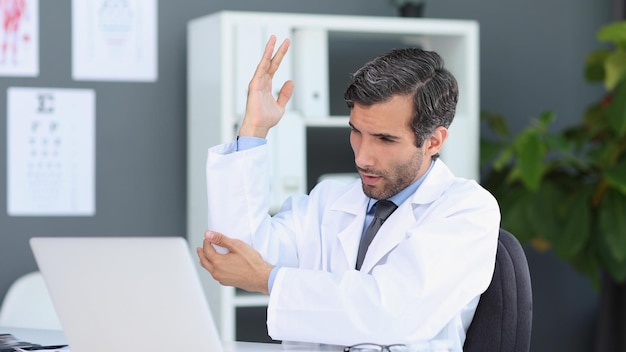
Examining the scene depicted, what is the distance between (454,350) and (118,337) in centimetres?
64

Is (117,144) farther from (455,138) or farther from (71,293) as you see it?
(71,293)

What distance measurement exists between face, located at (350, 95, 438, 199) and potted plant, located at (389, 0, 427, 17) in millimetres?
1800

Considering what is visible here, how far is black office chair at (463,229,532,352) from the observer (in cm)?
204

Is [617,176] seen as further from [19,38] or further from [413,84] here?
[19,38]

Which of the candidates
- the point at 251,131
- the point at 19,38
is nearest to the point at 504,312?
the point at 251,131

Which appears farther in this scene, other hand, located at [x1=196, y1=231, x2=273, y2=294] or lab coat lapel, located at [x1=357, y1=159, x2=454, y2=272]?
lab coat lapel, located at [x1=357, y1=159, x2=454, y2=272]

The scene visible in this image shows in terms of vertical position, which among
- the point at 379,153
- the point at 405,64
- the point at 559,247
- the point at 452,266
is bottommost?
the point at 559,247

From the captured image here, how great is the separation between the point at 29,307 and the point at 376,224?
153cm

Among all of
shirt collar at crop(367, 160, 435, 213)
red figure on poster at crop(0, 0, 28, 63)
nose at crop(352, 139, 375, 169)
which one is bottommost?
shirt collar at crop(367, 160, 435, 213)

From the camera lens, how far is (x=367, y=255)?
85.6 inches

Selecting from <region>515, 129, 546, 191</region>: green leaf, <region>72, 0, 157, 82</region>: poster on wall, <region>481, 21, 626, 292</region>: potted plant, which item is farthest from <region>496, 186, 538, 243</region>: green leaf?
<region>72, 0, 157, 82</region>: poster on wall

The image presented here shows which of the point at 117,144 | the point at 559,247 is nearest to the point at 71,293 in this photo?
the point at 117,144

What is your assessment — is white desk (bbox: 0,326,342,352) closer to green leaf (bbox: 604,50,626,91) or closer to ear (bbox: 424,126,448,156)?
ear (bbox: 424,126,448,156)

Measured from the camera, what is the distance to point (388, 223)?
2.17 m
